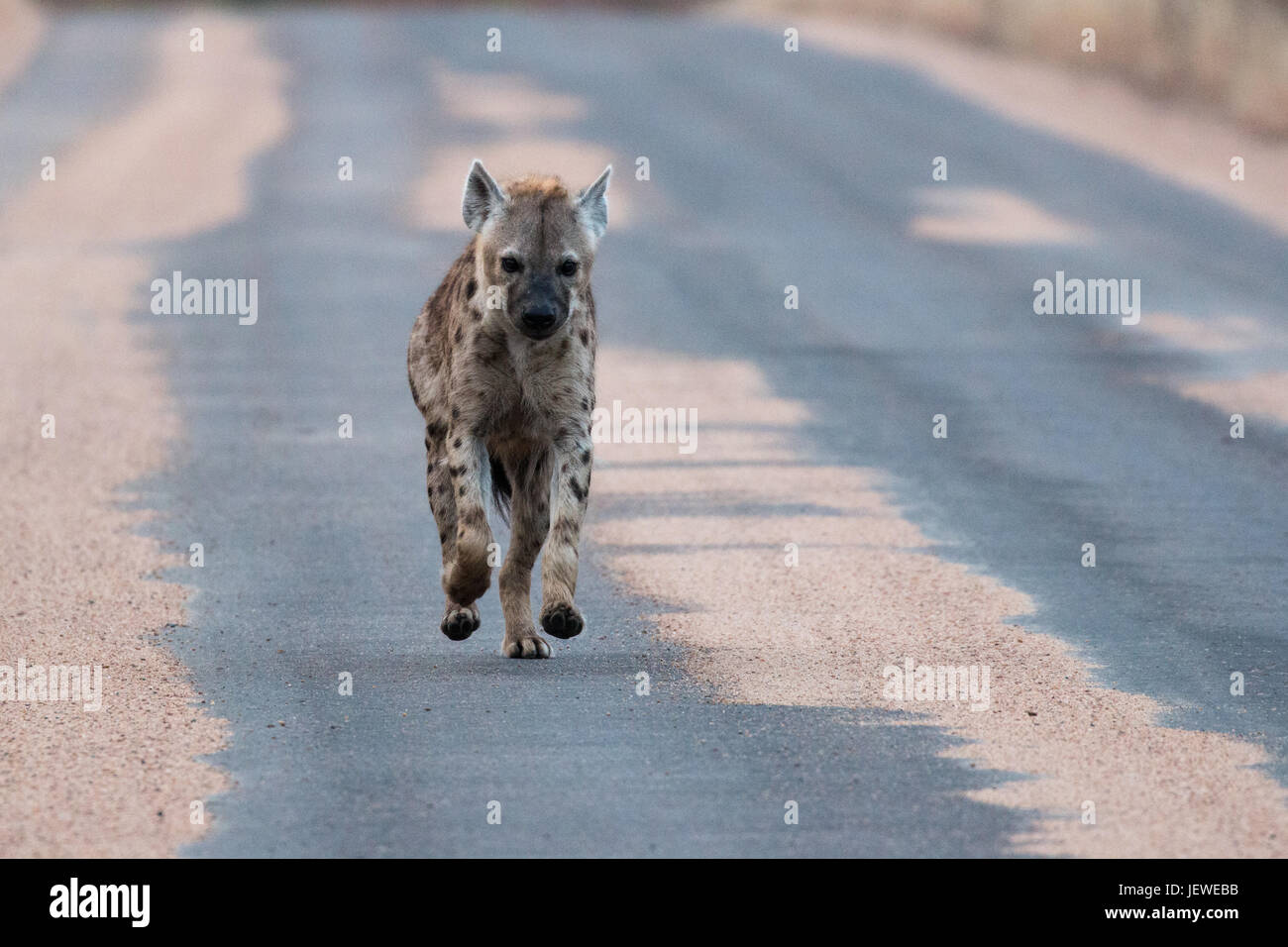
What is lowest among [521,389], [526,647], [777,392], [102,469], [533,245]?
[526,647]

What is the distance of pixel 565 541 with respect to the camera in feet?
28.9

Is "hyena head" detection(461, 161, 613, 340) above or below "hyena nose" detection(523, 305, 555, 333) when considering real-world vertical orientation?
above

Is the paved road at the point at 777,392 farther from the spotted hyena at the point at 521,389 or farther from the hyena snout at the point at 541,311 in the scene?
the hyena snout at the point at 541,311

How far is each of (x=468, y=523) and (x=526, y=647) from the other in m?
0.65

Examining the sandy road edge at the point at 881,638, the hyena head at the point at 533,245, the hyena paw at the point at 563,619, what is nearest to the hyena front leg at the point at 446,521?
the hyena paw at the point at 563,619

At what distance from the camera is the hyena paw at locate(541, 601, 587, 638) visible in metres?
8.45

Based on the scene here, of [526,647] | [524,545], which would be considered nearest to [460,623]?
[526,647]

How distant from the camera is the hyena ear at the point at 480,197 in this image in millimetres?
8977

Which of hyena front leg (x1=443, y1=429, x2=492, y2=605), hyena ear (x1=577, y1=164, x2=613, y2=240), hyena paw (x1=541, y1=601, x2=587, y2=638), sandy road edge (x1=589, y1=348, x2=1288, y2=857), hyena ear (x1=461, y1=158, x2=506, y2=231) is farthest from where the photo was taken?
hyena ear (x1=577, y1=164, x2=613, y2=240)

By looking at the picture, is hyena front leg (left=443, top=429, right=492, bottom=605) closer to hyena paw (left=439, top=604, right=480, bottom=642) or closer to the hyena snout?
hyena paw (left=439, top=604, right=480, bottom=642)

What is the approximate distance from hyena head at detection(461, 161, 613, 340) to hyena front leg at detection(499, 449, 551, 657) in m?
0.76

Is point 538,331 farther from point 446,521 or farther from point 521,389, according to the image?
point 446,521

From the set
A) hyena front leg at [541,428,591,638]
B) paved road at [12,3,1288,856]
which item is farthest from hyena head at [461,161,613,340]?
paved road at [12,3,1288,856]
